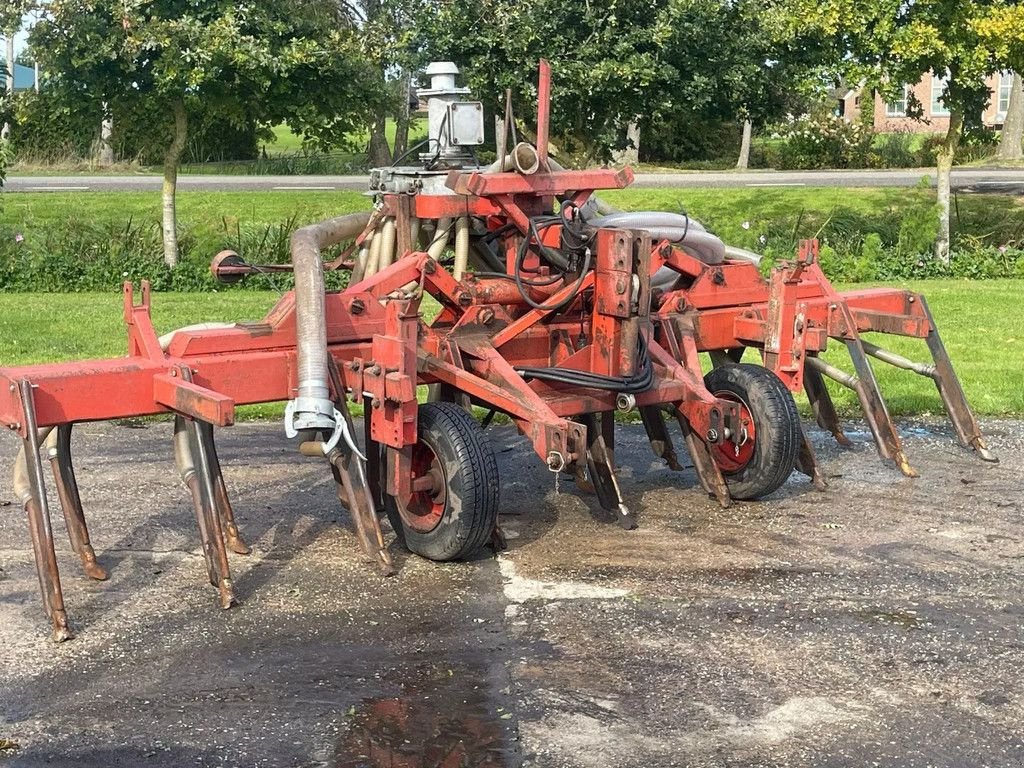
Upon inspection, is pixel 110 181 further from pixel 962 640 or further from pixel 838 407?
pixel 962 640

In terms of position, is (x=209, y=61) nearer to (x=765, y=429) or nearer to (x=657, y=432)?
(x=657, y=432)

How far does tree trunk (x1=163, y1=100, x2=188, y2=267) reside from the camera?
1711 cm

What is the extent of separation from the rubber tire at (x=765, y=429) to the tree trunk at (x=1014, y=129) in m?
29.7

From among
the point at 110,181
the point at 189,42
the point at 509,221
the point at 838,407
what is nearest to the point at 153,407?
the point at 509,221

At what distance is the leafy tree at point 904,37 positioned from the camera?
1670 centimetres

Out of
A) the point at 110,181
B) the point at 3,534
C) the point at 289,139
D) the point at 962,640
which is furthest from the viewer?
the point at 289,139

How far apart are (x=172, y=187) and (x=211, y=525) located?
11.8m

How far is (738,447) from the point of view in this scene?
7.77m

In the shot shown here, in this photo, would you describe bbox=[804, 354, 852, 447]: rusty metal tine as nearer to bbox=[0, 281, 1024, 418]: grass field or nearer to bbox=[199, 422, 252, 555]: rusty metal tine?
bbox=[0, 281, 1024, 418]: grass field

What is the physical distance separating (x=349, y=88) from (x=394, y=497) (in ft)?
35.4

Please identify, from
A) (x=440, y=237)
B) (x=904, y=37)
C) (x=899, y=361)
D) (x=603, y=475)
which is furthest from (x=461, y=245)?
(x=904, y=37)

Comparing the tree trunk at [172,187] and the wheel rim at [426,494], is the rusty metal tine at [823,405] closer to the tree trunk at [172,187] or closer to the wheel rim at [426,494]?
the wheel rim at [426,494]

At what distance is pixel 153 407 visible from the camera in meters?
6.24

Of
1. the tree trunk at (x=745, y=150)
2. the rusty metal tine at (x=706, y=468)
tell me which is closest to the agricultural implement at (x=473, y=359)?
the rusty metal tine at (x=706, y=468)
